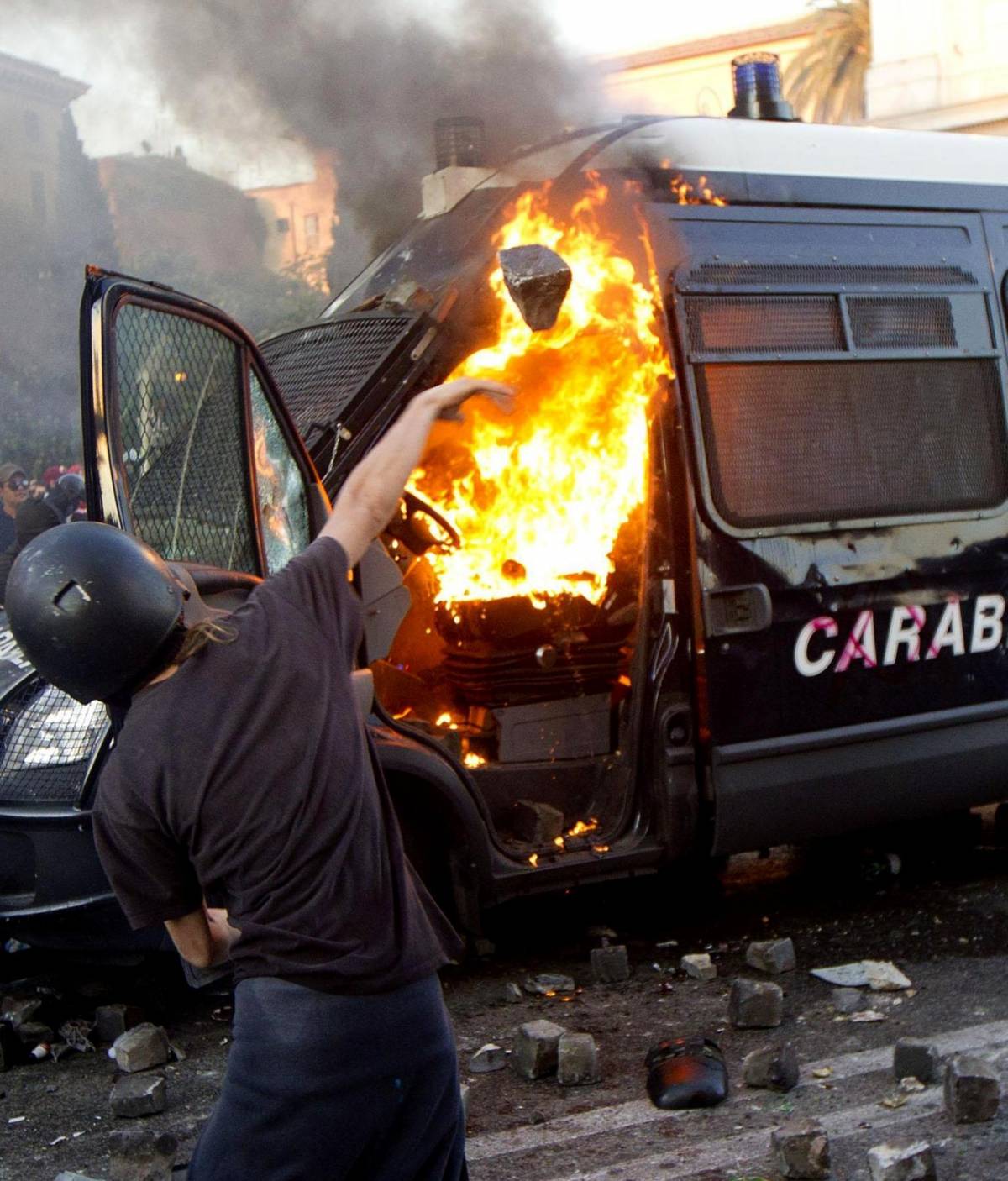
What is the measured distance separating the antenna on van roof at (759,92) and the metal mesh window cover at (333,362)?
1.94 metres

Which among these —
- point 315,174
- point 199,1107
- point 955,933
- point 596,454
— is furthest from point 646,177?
point 315,174

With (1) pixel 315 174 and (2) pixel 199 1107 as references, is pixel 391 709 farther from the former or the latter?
(1) pixel 315 174

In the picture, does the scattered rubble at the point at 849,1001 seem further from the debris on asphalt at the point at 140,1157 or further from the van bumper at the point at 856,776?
the debris on asphalt at the point at 140,1157

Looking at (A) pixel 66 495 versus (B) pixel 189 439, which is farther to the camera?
(A) pixel 66 495

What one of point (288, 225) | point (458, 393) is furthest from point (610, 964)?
point (288, 225)

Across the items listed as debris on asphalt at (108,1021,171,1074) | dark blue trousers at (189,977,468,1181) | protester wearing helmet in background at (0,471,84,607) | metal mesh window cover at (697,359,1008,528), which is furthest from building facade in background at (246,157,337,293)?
dark blue trousers at (189,977,468,1181)

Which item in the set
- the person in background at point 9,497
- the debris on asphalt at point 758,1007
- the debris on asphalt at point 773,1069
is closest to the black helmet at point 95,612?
the debris on asphalt at point 773,1069

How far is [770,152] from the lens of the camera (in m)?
5.78

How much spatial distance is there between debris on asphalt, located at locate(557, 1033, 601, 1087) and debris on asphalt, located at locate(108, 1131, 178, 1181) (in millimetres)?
1130

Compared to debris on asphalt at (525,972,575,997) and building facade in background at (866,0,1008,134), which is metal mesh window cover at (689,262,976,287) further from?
building facade in background at (866,0,1008,134)

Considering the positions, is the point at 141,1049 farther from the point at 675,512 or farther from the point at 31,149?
the point at 31,149

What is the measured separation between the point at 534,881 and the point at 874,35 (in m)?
22.0

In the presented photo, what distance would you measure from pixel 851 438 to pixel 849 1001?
6.52 feet

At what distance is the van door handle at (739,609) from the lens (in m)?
5.37
